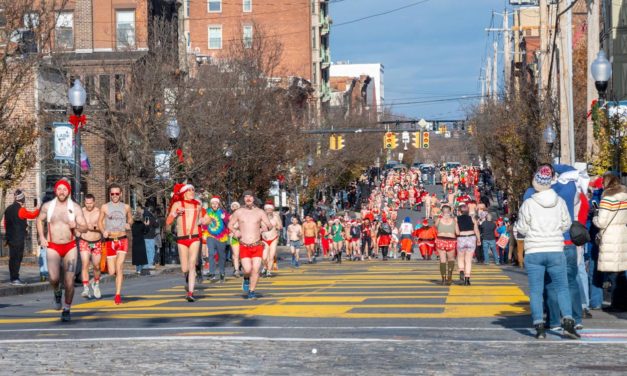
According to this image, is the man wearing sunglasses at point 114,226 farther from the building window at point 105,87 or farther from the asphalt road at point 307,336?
the building window at point 105,87

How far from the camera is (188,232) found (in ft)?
67.5

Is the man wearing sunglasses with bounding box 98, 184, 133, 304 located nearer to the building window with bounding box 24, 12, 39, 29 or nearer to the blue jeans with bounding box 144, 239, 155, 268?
the building window with bounding box 24, 12, 39, 29

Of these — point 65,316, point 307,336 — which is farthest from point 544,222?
point 65,316

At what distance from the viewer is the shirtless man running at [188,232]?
2045 centimetres

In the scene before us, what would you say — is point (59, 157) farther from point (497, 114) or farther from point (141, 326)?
point (497, 114)

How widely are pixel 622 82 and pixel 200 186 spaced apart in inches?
705

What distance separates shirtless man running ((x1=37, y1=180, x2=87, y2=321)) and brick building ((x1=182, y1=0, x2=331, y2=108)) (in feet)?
269

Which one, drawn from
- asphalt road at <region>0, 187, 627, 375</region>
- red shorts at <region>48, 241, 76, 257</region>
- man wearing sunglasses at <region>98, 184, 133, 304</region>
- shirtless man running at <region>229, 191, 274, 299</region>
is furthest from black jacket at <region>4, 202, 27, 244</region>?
red shorts at <region>48, 241, 76, 257</region>

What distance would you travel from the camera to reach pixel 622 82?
167 ft

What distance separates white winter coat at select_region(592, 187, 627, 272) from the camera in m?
15.5

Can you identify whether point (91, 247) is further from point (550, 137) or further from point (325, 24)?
point (325, 24)

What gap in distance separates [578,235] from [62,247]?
739cm

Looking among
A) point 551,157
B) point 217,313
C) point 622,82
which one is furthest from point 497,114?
point 217,313

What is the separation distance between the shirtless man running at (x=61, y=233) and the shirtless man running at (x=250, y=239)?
3.72 metres
